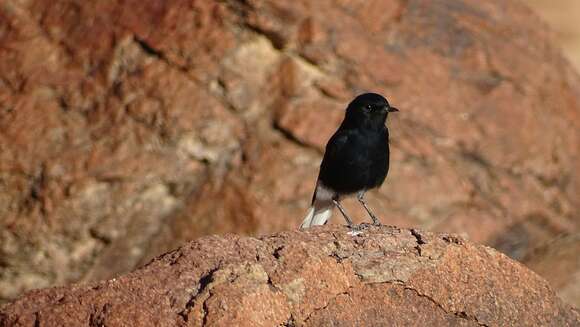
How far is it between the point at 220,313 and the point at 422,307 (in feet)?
3.60

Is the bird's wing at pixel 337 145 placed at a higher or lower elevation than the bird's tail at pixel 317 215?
higher

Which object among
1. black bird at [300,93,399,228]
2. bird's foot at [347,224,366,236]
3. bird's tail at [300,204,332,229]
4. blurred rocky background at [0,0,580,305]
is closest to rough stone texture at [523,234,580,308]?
blurred rocky background at [0,0,580,305]

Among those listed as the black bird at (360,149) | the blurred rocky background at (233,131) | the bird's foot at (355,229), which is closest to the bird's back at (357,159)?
the black bird at (360,149)

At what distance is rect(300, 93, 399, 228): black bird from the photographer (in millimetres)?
7992

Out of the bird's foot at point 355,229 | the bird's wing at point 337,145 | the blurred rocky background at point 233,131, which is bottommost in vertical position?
the blurred rocky background at point 233,131

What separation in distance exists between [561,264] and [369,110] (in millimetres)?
2225

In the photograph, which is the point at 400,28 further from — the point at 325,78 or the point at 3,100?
the point at 3,100

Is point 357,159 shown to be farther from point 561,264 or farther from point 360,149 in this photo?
point 561,264

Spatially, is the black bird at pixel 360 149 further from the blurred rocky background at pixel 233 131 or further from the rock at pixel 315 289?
the rock at pixel 315 289

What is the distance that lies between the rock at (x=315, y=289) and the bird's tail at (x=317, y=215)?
2719mm

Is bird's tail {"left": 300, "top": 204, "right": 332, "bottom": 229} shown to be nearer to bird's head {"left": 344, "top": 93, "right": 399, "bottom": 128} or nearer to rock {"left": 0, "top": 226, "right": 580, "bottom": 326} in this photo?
bird's head {"left": 344, "top": 93, "right": 399, "bottom": 128}

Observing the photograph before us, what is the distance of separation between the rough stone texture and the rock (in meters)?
2.73

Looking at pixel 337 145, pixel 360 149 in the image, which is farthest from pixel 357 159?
pixel 337 145

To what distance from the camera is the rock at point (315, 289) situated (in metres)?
5.14
